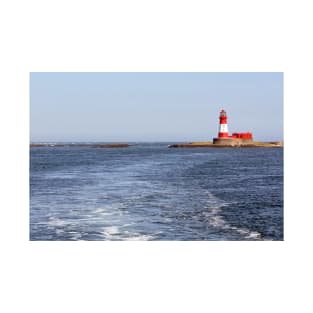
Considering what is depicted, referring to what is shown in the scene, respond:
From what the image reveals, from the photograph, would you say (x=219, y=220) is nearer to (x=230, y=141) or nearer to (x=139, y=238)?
(x=139, y=238)

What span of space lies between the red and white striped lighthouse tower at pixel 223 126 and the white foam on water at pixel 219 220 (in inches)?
1575

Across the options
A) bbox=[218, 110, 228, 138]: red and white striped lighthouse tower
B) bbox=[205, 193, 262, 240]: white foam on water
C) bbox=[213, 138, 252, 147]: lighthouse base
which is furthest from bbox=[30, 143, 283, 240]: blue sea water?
bbox=[213, 138, 252, 147]: lighthouse base

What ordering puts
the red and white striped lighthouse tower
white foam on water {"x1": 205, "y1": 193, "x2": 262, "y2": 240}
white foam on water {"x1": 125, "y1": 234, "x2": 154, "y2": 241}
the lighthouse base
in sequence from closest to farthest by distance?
white foam on water {"x1": 125, "y1": 234, "x2": 154, "y2": 241}
white foam on water {"x1": 205, "y1": 193, "x2": 262, "y2": 240}
the red and white striped lighthouse tower
the lighthouse base

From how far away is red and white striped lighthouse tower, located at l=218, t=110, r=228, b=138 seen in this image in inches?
2172

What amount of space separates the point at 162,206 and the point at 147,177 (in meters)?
9.56

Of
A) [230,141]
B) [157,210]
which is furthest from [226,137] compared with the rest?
[157,210]

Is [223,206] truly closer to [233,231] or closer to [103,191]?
[233,231]

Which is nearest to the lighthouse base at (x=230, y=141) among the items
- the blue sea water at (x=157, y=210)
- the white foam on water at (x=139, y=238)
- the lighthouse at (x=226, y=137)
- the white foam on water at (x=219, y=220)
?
the lighthouse at (x=226, y=137)

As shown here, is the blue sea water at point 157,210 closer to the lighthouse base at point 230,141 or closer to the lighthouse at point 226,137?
the lighthouse at point 226,137

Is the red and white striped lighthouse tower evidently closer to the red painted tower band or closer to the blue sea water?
the red painted tower band

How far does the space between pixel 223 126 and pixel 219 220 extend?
4548 cm

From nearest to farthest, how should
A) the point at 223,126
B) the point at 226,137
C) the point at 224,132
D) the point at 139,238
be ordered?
the point at 139,238
the point at 223,126
the point at 224,132
the point at 226,137

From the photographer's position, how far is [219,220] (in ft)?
39.5

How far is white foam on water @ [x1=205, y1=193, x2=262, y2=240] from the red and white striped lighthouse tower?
131ft
